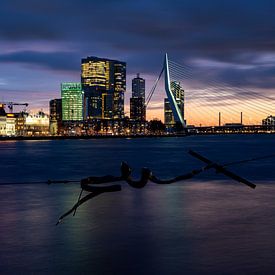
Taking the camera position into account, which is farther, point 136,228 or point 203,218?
point 203,218

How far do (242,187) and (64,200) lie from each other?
40.8 feet

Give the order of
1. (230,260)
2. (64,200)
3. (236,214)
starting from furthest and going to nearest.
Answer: (64,200) → (236,214) → (230,260)

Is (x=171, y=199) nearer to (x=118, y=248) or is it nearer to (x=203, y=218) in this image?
(x=203, y=218)

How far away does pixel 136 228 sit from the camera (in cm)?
2006

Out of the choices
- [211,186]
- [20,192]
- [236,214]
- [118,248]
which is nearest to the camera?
[118,248]

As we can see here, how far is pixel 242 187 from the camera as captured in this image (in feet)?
116

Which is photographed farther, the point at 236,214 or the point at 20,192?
the point at 20,192

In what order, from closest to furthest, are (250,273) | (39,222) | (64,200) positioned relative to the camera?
(250,273) → (39,222) → (64,200)

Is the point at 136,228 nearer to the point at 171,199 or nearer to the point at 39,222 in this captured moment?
the point at 39,222

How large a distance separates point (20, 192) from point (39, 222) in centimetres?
1202

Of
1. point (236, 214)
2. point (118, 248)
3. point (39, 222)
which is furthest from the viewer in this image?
point (236, 214)

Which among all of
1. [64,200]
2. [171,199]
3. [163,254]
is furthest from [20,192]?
[163,254]

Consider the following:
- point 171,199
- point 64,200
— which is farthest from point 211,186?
point 64,200

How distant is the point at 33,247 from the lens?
16.8 meters
